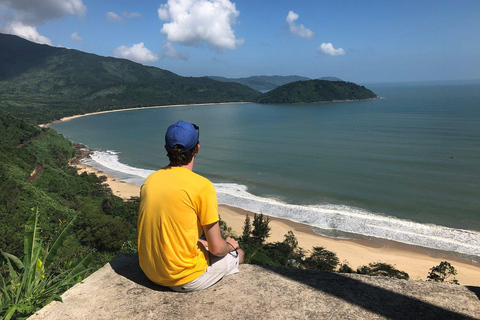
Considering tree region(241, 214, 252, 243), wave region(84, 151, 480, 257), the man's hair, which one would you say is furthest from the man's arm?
wave region(84, 151, 480, 257)

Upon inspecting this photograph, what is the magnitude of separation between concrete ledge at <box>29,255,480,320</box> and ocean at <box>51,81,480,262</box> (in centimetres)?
1801

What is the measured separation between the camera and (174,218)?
226cm

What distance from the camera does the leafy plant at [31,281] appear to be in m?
2.48

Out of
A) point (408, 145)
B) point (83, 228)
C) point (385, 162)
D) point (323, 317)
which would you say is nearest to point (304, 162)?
point (385, 162)

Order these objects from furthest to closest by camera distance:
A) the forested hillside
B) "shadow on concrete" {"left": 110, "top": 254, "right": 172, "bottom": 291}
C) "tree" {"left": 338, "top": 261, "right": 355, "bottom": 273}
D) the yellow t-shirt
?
"tree" {"left": 338, "top": 261, "right": 355, "bottom": 273}, the forested hillside, "shadow on concrete" {"left": 110, "top": 254, "right": 172, "bottom": 291}, the yellow t-shirt

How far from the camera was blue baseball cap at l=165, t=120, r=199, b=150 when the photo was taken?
2301mm

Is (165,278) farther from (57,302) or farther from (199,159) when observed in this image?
(199,159)

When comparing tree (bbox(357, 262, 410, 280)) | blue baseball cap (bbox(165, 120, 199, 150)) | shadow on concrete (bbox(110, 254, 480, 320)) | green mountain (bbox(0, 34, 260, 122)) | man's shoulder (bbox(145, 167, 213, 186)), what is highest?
green mountain (bbox(0, 34, 260, 122))

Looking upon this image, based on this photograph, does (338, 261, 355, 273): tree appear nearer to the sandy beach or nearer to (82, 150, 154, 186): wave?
the sandy beach

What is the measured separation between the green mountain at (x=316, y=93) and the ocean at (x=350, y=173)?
85.0m

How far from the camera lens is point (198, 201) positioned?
2.24 m

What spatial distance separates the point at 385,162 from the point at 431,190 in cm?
1016

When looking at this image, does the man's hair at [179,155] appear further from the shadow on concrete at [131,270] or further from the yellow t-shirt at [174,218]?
the shadow on concrete at [131,270]

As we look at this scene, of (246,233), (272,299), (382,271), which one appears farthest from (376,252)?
(272,299)
